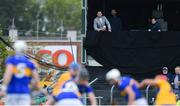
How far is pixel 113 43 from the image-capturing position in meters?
23.2

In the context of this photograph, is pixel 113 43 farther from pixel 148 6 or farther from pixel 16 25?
pixel 16 25

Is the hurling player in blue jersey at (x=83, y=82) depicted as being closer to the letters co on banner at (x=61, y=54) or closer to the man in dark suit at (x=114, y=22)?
the man in dark suit at (x=114, y=22)

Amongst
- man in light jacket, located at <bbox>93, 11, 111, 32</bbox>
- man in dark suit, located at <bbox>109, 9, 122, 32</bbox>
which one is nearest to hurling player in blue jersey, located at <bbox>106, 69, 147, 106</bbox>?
man in light jacket, located at <bbox>93, 11, 111, 32</bbox>

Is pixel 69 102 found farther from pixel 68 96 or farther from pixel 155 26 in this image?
pixel 155 26

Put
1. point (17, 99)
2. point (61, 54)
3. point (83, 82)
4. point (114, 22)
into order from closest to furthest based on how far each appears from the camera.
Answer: point (17, 99), point (83, 82), point (114, 22), point (61, 54)

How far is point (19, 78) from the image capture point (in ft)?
45.7

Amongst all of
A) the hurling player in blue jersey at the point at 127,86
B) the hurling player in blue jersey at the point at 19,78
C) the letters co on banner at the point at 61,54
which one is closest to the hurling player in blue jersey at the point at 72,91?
the hurling player in blue jersey at the point at 127,86

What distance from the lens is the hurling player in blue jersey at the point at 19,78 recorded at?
544 inches

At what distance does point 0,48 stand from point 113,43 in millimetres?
→ 13828

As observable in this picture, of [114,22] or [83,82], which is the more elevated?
[114,22]

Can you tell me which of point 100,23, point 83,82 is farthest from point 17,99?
point 100,23

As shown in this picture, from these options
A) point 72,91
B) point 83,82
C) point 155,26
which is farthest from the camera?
point 155,26

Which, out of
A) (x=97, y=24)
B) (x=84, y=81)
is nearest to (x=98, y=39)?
(x=97, y=24)

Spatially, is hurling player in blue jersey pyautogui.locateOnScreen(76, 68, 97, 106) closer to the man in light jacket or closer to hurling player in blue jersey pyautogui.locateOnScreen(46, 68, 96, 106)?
hurling player in blue jersey pyautogui.locateOnScreen(46, 68, 96, 106)
